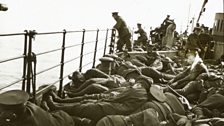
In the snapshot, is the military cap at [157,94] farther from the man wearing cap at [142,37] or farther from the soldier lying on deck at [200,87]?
the man wearing cap at [142,37]

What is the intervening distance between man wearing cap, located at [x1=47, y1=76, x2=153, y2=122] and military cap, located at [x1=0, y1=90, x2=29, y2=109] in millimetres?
1093

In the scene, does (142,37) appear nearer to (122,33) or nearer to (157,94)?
(122,33)

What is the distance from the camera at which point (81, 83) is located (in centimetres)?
570

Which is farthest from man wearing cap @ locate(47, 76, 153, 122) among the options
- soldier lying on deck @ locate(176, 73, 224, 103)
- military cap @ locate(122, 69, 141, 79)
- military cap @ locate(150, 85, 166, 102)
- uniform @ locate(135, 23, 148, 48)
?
uniform @ locate(135, 23, 148, 48)

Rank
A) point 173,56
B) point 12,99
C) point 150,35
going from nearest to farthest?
point 12,99 < point 173,56 < point 150,35

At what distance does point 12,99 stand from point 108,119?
3.16ft

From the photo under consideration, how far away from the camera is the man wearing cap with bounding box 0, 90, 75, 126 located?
9.16 feet

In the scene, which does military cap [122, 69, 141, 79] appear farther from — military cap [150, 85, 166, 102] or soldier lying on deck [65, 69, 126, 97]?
military cap [150, 85, 166, 102]

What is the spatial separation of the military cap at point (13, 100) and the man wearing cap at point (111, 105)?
43.0 inches

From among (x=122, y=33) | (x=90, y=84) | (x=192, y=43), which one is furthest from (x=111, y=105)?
(x=192, y=43)

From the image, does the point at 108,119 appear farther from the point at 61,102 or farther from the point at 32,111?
the point at 61,102

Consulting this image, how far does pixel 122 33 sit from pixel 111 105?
6.95m

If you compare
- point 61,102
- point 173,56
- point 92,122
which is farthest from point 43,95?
point 173,56

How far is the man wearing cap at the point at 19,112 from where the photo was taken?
110 inches
